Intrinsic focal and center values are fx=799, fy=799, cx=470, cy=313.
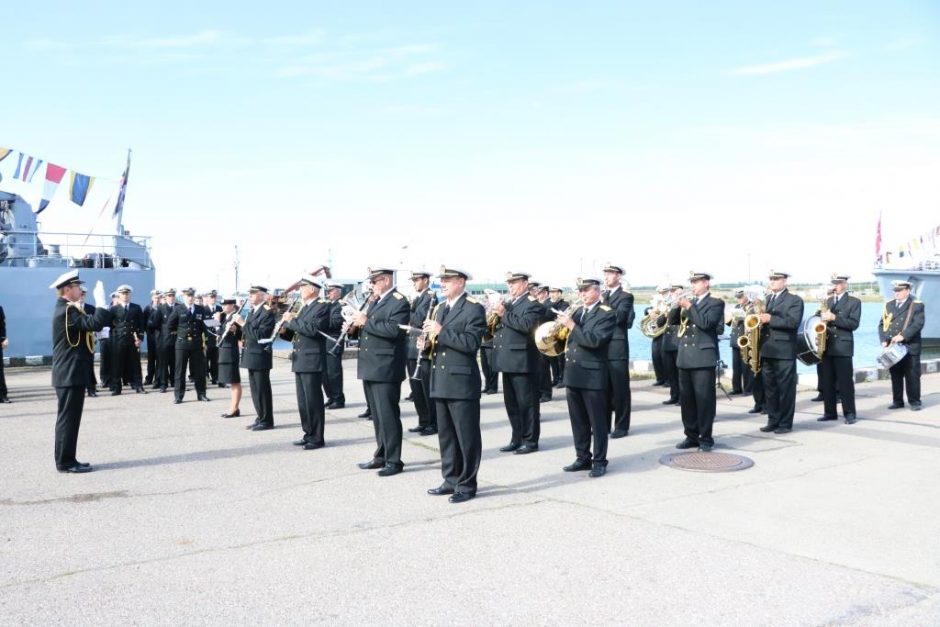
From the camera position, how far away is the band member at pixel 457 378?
671cm

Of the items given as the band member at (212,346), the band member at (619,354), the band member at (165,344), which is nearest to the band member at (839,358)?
the band member at (619,354)

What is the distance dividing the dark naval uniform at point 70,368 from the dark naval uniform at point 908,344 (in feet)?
34.0

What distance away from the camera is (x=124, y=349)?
48.3ft

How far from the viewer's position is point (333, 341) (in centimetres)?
931

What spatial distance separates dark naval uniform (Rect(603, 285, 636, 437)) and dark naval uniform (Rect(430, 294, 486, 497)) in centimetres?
306

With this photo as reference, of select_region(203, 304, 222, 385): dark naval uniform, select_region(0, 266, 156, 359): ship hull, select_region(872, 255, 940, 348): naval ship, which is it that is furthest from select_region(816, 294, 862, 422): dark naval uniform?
select_region(872, 255, 940, 348): naval ship

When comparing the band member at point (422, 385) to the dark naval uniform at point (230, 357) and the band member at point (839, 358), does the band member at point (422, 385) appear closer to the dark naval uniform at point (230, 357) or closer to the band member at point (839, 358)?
the dark naval uniform at point (230, 357)

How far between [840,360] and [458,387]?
615 cm

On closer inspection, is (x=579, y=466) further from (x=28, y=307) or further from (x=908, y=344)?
(x=28, y=307)

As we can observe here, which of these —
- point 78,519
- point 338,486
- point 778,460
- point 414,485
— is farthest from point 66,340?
point 778,460

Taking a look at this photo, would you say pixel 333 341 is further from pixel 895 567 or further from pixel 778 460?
pixel 895 567

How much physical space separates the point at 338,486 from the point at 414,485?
0.67m

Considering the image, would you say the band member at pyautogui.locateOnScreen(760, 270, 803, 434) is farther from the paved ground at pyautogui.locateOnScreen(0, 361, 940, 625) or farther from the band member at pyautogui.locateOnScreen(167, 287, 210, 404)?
the band member at pyautogui.locateOnScreen(167, 287, 210, 404)

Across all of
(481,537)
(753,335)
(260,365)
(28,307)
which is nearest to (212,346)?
(260,365)
